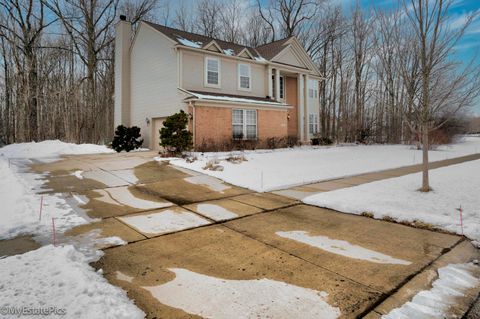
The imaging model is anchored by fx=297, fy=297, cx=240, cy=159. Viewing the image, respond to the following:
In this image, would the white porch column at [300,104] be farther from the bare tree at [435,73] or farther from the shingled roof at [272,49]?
the bare tree at [435,73]

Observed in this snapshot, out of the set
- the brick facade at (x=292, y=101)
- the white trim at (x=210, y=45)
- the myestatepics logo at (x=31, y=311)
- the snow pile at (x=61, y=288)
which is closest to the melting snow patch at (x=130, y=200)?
the snow pile at (x=61, y=288)

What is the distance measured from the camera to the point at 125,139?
17219 millimetres

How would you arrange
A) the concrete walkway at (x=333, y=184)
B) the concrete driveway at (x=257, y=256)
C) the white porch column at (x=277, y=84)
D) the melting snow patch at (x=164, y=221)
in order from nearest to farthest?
the concrete driveway at (x=257, y=256)
the melting snow patch at (x=164, y=221)
the concrete walkway at (x=333, y=184)
the white porch column at (x=277, y=84)

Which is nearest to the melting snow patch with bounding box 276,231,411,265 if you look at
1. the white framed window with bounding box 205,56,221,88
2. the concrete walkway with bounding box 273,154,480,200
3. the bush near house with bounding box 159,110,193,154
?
the concrete walkway with bounding box 273,154,480,200

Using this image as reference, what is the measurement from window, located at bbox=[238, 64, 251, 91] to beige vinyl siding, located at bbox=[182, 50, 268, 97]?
233 millimetres

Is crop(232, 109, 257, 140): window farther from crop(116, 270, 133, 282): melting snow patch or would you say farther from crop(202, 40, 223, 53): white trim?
crop(116, 270, 133, 282): melting snow patch

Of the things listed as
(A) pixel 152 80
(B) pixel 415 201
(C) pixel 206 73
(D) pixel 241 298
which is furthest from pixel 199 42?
(D) pixel 241 298

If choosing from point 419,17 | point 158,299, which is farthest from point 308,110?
point 158,299

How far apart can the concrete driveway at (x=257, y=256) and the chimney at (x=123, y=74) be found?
557 inches

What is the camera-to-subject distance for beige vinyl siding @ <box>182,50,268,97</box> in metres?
16.9

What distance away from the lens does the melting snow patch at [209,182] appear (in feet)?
27.5

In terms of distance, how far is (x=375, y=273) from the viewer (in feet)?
A: 11.4

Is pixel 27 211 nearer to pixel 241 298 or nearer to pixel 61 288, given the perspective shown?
pixel 61 288

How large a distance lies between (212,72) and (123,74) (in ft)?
21.7
